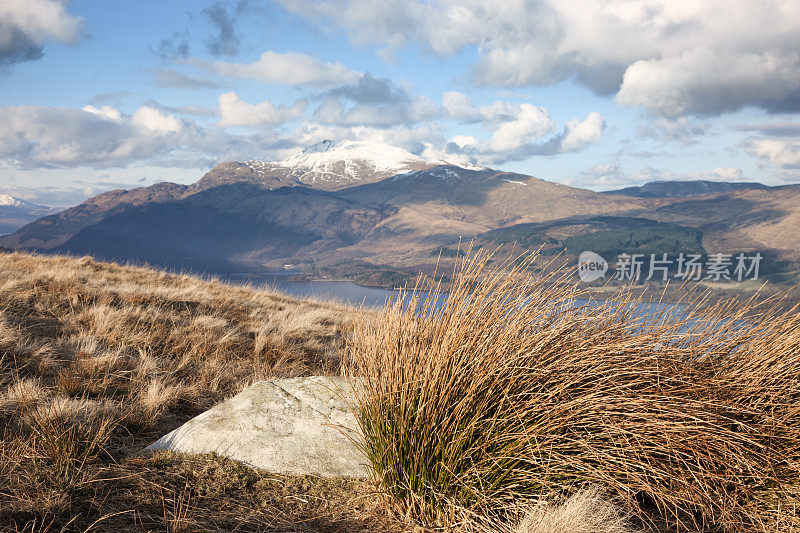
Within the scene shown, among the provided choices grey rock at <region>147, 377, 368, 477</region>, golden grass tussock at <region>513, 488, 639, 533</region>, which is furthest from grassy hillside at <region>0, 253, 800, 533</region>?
grey rock at <region>147, 377, 368, 477</region>

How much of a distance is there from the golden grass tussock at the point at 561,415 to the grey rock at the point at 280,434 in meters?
0.45

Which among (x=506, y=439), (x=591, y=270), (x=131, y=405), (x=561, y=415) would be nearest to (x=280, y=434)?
(x=131, y=405)

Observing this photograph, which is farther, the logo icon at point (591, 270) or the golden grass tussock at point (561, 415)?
the logo icon at point (591, 270)

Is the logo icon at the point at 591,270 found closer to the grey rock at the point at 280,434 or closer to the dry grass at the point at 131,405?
the grey rock at the point at 280,434

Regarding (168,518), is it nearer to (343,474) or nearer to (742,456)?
(343,474)

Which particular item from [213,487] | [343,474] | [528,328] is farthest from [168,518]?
[528,328]

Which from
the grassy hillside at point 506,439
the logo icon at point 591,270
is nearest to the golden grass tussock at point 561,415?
the grassy hillside at point 506,439

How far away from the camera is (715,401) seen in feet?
9.87

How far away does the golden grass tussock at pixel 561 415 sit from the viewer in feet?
8.74

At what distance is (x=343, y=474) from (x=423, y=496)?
89cm

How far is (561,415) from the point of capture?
8.89 feet

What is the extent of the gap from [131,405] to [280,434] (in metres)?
1.65

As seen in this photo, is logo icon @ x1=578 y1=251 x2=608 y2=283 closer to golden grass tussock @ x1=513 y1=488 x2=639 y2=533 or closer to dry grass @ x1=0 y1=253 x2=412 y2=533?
golden grass tussock @ x1=513 y1=488 x2=639 y2=533

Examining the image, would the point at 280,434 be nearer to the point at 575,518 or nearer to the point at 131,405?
the point at 131,405
